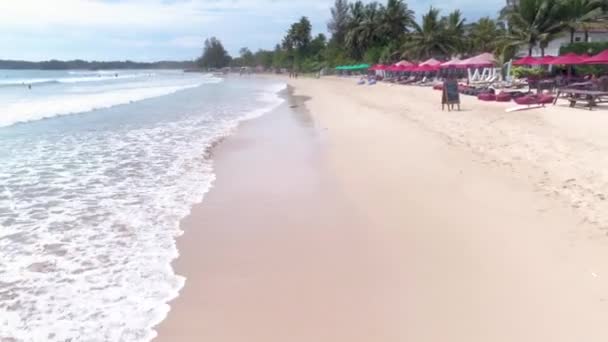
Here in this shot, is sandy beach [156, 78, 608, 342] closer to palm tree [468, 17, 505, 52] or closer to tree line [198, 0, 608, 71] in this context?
tree line [198, 0, 608, 71]

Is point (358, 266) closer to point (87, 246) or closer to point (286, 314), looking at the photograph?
point (286, 314)

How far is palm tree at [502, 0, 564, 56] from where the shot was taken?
27.1 m

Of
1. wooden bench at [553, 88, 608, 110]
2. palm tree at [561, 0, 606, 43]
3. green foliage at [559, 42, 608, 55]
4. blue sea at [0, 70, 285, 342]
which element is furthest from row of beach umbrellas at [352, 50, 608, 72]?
blue sea at [0, 70, 285, 342]

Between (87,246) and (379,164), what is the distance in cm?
549

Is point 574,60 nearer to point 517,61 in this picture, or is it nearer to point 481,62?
point 517,61

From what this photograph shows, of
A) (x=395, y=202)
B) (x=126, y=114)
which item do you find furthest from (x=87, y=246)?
(x=126, y=114)

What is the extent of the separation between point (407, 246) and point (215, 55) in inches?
7109

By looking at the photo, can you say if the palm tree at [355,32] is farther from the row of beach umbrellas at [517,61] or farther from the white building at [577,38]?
the white building at [577,38]

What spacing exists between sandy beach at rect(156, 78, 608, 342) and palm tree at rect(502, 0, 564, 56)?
20008 millimetres

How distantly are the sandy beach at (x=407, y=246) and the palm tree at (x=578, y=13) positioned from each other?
21.1 m

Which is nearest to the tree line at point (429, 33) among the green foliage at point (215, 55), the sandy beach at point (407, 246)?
the sandy beach at point (407, 246)

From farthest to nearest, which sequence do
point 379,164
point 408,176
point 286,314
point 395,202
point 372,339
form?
1. point 379,164
2. point 408,176
3. point 395,202
4. point 286,314
5. point 372,339

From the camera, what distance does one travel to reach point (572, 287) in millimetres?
3877

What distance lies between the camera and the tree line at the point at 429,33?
90.5ft
